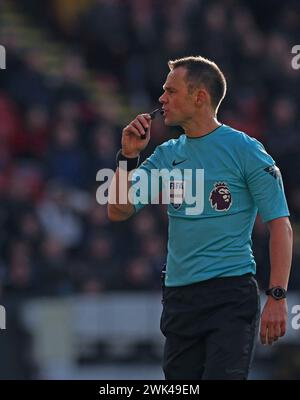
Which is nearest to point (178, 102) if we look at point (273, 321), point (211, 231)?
point (211, 231)

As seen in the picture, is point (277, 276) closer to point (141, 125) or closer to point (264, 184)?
point (264, 184)

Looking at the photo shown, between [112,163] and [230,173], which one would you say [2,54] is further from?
[230,173]

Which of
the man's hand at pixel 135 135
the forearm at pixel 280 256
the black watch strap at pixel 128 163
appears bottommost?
the forearm at pixel 280 256

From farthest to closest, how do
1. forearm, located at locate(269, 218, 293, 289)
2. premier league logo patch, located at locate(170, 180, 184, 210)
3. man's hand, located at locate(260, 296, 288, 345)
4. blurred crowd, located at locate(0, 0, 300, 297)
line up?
blurred crowd, located at locate(0, 0, 300, 297)
premier league logo patch, located at locate(170, 180, 184, 210)
forearm, located at locate(269, 218, 293, 289)
man's hand, located at locate(260, 296, 288, 345)

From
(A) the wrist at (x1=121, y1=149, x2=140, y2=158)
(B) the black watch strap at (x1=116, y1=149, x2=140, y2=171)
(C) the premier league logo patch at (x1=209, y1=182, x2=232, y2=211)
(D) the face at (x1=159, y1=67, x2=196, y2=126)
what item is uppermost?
(D) the face at (x1=159, y1=67, x2=196, y2=126)

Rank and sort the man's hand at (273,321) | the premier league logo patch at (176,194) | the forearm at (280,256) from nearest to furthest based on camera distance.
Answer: the man's hand at (273,321) < the forearm at (280,256) < the premier league logo patch at (176,194)

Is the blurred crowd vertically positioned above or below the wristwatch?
above

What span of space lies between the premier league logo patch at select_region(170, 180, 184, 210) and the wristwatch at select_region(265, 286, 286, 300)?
0.63 m

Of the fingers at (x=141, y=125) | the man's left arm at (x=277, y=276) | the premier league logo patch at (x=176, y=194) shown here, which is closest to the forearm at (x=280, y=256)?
the man's left arm at (x=277, y=276)

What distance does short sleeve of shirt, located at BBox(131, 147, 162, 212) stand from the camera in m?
6.37

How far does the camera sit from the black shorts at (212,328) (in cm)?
606

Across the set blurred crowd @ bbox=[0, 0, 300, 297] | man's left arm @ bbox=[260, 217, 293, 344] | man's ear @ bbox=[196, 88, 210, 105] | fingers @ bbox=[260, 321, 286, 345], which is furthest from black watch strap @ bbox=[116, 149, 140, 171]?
blurred crowd @ bbox=[0, 0, 300, 297]

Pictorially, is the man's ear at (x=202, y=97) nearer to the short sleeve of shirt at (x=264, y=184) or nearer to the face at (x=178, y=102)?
the face at (x=178, y=102)

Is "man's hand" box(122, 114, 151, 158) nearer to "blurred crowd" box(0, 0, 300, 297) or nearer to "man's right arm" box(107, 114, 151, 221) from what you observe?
"man's right arm" box(107, 114, 151, 221)
